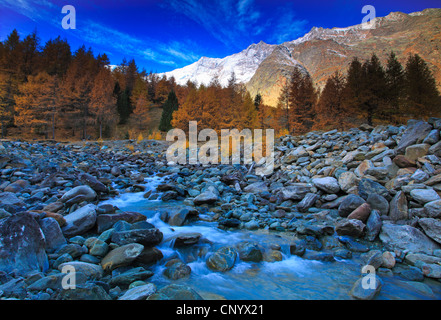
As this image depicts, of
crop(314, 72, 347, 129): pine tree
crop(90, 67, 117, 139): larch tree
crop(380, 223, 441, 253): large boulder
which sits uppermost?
crop(90, 67, 117, 139): larch tree

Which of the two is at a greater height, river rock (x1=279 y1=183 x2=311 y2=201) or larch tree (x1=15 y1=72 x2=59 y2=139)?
larch tree (x1=15 y1=72 x2=59 y2=139)

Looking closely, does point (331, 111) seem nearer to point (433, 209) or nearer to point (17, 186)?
point (433, 209)

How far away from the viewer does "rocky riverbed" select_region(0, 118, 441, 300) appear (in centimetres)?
339

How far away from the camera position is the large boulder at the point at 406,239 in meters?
4.36

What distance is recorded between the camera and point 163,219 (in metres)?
6.47

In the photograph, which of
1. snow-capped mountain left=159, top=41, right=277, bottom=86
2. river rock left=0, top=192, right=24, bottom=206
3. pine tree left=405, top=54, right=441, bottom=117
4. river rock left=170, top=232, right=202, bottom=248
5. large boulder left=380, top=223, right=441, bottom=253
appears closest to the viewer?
large boulder left=380, top=223, right=441, bottom=253

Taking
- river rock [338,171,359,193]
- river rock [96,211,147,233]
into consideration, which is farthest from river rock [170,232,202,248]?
river rock [338,171,359,193]

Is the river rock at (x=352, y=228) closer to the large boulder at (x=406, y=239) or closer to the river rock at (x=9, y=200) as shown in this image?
the large boulder at (x=406, y=239)

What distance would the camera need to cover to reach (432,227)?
449 centimetres

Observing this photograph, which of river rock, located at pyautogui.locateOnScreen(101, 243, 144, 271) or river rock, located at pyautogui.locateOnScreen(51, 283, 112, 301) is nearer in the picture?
river rock, located at pyautogui.locateOnScreen(51, 283, 112, 301)

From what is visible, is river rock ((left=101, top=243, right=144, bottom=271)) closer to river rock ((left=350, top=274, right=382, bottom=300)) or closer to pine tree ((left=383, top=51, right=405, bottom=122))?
river rock ((left=350, top=274, right=382, bottom=300))

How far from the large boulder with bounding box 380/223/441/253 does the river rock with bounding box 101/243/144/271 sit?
558 cm

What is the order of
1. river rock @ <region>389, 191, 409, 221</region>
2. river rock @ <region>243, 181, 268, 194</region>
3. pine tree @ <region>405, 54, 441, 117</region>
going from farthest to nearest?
1. pine tree @ <region>405, 54, 441, 117</region>
2. river rock @ <region>243, 181, 268, 194</region>
3. river rock @ <region>389, 191, 409, 221</region>

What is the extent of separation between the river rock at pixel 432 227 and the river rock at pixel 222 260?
436 cm
